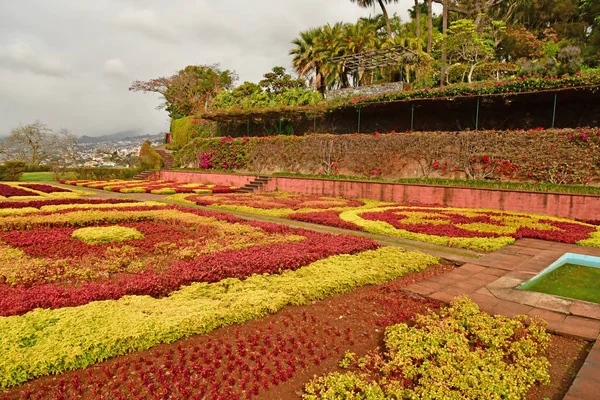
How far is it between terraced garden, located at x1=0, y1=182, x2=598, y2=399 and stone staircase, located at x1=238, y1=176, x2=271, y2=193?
13.4 m

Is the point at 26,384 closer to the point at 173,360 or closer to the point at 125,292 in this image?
the point at 173,360

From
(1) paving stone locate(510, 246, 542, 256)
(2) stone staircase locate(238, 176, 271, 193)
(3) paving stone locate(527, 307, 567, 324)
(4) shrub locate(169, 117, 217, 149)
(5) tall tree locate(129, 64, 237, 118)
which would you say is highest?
(5) tall tree locate(129, 64, 237, 118)

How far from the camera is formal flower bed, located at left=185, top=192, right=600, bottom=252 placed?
28.1 feet

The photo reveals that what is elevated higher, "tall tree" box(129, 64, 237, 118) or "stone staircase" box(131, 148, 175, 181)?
"tall tree" box(129, 64, 237, 118)

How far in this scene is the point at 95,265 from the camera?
621 centimetres

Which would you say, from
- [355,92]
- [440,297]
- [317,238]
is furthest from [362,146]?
[440,297]

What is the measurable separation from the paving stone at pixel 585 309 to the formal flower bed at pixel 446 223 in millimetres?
2997

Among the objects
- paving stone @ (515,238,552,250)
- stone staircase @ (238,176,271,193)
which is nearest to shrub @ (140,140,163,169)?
stone staircase @ (238,176,271,193)

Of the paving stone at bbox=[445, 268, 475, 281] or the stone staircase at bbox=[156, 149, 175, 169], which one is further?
the stone staircase at bbox=[156, 149, 175, 169]

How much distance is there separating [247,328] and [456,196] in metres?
12.0

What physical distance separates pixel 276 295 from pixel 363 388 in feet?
7.02

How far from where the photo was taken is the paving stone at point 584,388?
112 inches

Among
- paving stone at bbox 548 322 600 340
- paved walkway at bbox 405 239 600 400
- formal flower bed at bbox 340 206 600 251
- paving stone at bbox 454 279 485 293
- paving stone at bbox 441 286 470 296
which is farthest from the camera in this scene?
formal flower bed at bbox 340 206 600 251

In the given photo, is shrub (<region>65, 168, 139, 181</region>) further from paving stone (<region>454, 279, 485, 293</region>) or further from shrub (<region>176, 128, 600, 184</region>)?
paving stone (<region>454, 279, 485, 293</region>)
